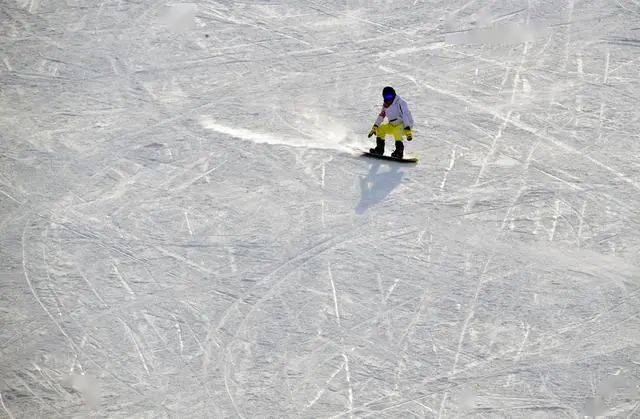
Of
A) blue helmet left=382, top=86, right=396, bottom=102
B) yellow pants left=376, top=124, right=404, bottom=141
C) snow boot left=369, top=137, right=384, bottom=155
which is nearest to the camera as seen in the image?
blue helmet left=382, top=86, right=396, bottom=102

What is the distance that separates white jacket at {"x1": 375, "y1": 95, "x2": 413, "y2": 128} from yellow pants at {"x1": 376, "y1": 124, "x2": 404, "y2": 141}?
0.06 m

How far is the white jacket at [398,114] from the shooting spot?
A: 1197 centimetres

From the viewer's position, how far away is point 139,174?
1184 cm

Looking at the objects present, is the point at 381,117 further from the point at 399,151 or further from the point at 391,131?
the point at 399,151

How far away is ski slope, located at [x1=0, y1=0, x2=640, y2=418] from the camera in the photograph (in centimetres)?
894

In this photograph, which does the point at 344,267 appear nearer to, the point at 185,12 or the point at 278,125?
the point at 278,125

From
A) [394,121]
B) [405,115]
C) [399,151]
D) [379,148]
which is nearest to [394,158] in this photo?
[399,151]

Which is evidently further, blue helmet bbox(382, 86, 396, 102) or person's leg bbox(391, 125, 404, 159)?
person's leg bbox(391, 125, 404, 159)

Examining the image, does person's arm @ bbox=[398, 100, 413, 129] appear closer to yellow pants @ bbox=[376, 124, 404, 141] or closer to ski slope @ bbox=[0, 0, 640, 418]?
yellow pants @ bbox=[376, 124, 404, 141]

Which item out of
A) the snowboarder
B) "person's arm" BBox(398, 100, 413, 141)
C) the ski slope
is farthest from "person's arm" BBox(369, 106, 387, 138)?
the ski slope

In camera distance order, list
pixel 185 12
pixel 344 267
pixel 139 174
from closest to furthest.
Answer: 1. pixel 344 267
2. pixel 139 174
3. pixel 185 12

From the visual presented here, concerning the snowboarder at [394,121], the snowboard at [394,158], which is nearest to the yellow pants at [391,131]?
the snowboarder at [394,121]

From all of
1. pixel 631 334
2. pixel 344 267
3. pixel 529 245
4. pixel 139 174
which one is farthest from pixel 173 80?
pixel 631 334

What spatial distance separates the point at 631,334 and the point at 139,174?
606 centimetres
